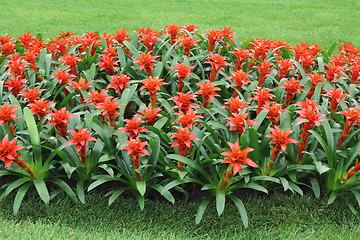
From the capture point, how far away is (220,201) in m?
2.70

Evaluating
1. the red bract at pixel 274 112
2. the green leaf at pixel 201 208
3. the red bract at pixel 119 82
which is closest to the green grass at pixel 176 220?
the green leaf at pixel 201 208

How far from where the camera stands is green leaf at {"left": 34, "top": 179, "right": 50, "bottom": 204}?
272 centimetres

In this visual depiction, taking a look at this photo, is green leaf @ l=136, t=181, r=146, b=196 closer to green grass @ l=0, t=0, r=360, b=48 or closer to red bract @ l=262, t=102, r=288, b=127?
red bract @ l=262, t=102, r=288, b=127

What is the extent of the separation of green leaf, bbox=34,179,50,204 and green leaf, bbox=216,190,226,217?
128 centimetres

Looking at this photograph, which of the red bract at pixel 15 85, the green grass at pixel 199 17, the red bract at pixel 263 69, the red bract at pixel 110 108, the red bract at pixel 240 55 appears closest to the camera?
the red bract at pixel 110 108

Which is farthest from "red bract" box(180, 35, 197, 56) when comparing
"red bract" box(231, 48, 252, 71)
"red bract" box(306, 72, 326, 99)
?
"red bract" box(306, 72, 326, 99)

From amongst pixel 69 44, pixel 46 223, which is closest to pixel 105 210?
pixel 46 223

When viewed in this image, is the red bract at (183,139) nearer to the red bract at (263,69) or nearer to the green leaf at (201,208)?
the green leaf at (201,208)

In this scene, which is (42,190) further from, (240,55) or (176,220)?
(240,55)

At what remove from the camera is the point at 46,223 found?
8.97 ft

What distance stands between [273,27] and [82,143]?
7.62 meters

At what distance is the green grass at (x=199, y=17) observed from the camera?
27.7 feet

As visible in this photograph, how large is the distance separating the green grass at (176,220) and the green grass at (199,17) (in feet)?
18.7

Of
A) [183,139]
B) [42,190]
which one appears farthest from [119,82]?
[42,190]
